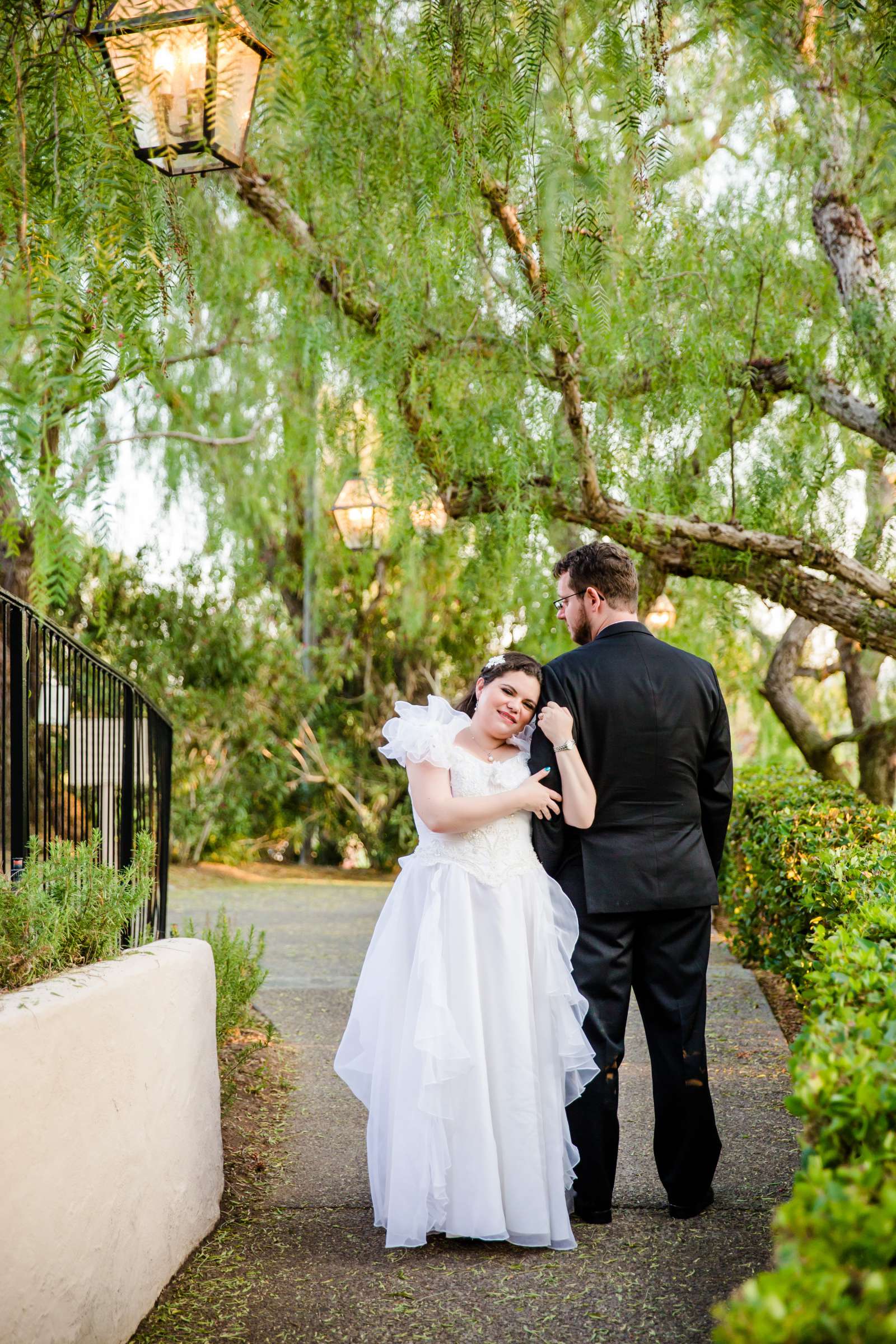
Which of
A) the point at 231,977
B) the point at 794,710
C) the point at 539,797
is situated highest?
the point at 794,710

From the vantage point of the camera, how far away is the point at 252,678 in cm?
1368

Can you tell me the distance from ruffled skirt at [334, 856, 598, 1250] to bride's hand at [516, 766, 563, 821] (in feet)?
0.66

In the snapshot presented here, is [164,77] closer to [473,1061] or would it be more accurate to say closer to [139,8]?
[139,8]

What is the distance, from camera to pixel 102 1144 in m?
2.83

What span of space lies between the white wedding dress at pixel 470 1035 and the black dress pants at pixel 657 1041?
104mm

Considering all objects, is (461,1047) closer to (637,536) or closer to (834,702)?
(637,536)

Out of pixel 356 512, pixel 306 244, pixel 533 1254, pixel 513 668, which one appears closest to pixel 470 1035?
pixel 533 1254

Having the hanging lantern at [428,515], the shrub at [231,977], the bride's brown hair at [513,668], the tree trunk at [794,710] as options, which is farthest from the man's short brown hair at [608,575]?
the tree trunk at [794,710]

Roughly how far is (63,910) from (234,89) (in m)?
2.44

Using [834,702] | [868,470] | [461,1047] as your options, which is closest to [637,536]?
[868,470]

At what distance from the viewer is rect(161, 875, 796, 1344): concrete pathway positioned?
3.03 m

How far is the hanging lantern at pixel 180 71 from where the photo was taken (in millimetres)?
3381

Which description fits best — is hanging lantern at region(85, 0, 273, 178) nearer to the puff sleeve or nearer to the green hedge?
the puff sleeve

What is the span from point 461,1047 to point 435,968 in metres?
0.24
